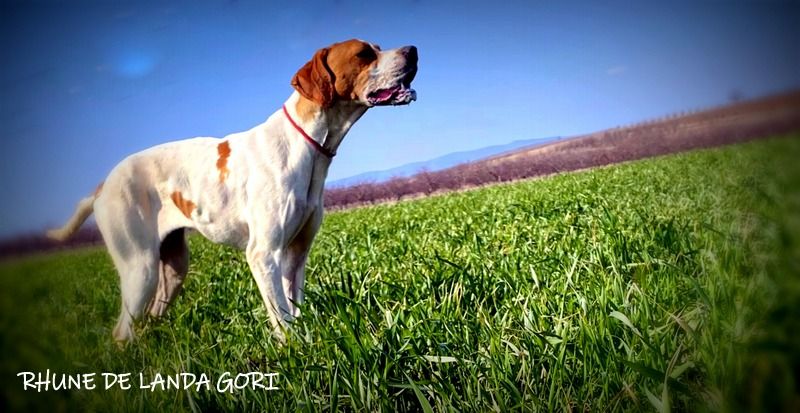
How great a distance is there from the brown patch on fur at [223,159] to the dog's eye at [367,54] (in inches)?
23.7

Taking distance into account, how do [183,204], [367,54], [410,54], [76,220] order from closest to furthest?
[76,220]
[410,54]
[367,54]
[183,204]

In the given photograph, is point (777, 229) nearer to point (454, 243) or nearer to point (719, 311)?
point (719, 311)

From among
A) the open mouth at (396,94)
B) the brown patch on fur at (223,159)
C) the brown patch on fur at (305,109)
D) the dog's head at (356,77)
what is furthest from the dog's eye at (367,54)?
the brown patch on fur at (223,159)

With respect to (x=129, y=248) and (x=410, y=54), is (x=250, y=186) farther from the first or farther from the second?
(x=410, y=54)

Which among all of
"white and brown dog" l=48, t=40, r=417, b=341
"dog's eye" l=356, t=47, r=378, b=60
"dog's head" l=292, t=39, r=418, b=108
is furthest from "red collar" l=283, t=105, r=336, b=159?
"dog's eye" l=356, t=47, r=378, b=60

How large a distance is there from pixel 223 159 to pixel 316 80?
455mm

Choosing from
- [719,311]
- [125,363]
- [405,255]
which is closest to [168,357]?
[125,363]

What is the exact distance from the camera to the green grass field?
0.53 m

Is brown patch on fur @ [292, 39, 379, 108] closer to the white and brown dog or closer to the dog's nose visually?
the white and brown dog

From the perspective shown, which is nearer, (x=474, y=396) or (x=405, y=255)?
(x=474, y=396)

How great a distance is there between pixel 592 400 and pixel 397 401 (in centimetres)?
50

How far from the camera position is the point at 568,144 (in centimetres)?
189

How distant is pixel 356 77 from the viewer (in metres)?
1.78

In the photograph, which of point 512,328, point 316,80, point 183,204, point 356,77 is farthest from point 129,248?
point 512,328
